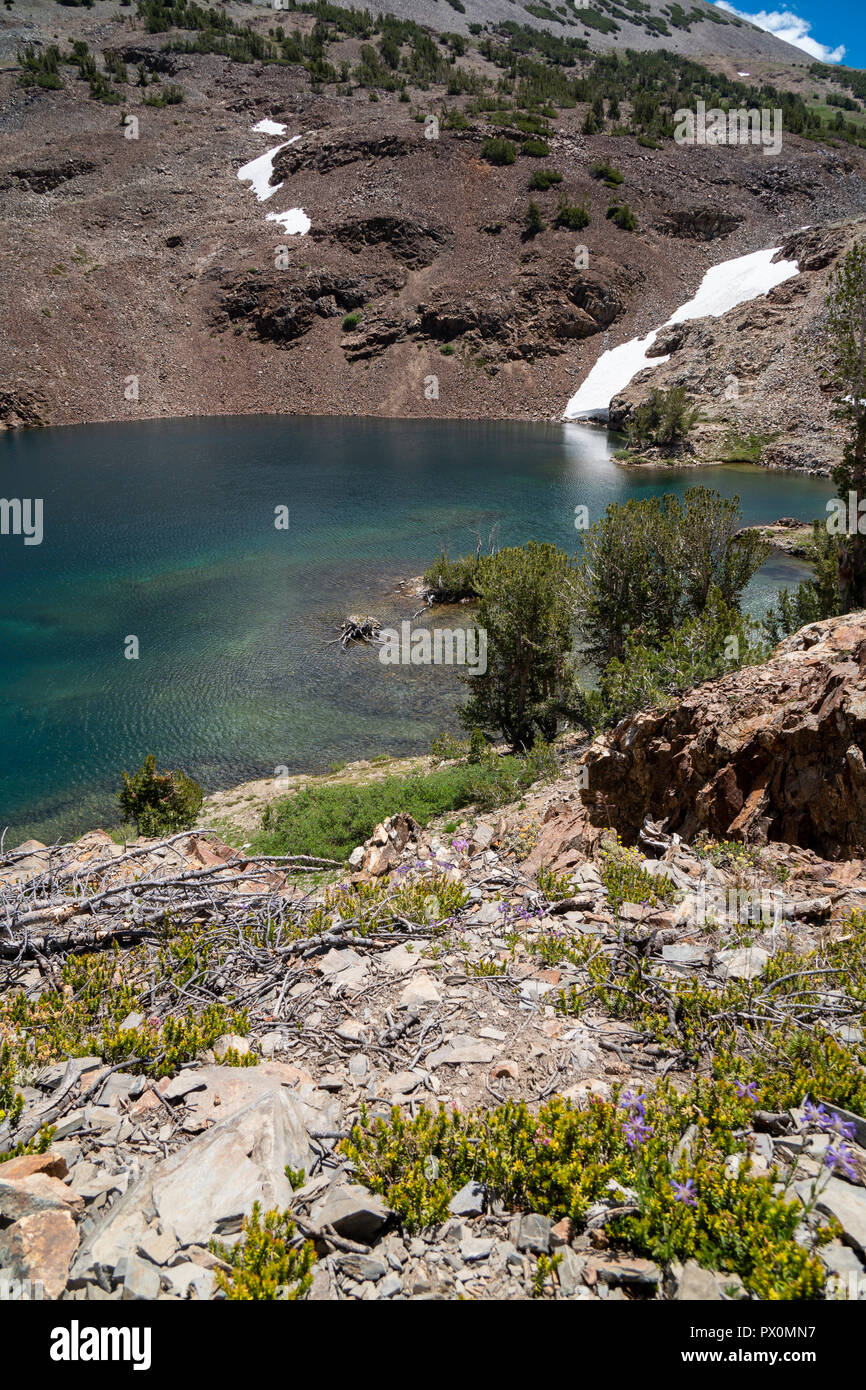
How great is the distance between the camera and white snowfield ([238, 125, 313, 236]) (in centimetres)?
9494

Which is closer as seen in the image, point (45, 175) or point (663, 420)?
point (663, 420)

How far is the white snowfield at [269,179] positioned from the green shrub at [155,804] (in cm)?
9698

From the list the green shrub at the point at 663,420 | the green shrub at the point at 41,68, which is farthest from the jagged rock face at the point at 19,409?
the green shrub at the point at 41,68

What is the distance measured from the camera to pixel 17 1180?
431 centimetres

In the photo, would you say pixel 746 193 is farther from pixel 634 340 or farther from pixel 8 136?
pixel 8 136

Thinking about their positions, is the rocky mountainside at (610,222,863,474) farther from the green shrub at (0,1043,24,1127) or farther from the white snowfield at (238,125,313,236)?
the green shrub at (0,1043,24,1127)

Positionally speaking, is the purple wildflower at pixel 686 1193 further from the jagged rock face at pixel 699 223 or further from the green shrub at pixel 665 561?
the jagged rock face at pixel 699 223

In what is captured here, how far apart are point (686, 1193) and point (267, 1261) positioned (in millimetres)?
2200

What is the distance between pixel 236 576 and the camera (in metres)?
38.1

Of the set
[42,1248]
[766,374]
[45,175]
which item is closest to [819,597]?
[42,1248]

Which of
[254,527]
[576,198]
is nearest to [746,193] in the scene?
[576,198]

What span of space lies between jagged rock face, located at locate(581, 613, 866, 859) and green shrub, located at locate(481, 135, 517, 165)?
4408 inches

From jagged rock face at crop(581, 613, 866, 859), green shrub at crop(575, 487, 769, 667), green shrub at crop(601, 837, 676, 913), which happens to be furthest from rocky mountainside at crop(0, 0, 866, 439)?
green shrub at crop(601, 837, 676, 913)

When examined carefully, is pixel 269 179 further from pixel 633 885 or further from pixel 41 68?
pixel 633 885
